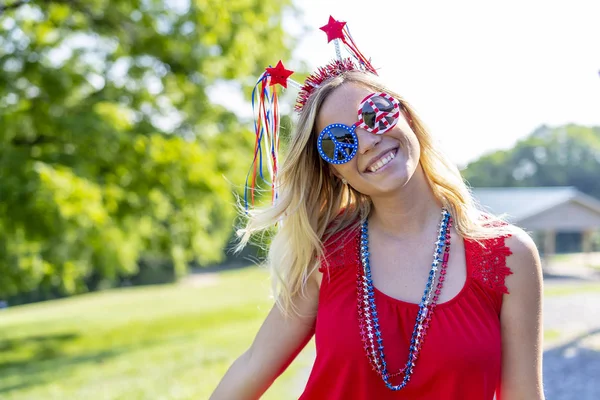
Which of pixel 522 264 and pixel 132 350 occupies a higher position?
pixel 522 264

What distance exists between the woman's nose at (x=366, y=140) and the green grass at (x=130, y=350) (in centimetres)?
68

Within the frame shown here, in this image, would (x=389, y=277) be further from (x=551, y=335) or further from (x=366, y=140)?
(x=551, y=335)

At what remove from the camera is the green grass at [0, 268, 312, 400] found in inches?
273

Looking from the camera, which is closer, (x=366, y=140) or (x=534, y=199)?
(x=366, y=140)

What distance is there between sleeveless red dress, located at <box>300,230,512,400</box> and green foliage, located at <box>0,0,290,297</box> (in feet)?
21.3

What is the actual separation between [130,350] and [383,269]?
9.59m

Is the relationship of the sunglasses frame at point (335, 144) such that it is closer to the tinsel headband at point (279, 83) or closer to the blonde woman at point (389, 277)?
the blonde woman at point (389, 277)

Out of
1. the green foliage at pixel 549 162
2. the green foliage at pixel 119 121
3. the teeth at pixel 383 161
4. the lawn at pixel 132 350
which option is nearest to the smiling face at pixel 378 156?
the teeth at pixel 383 161

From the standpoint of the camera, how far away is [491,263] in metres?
1.69

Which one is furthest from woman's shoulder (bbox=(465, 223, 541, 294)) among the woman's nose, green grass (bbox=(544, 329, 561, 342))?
green grass (bbox=(544, 329, 561, 342))

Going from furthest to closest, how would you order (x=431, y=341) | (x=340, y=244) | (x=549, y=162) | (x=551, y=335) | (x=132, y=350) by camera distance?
(x=549, y=162) < (x=132, y=350) < (x=551, y=335) < (x=340, y=244) < (x=431, y=341)

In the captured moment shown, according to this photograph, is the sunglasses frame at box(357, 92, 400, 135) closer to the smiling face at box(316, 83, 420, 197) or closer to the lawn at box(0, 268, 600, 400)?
the smiling face at box(316, 83, 420, 197)

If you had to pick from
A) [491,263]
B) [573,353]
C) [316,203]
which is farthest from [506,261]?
[573,353]

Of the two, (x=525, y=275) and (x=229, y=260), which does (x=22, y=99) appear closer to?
(x=525, y=275)
